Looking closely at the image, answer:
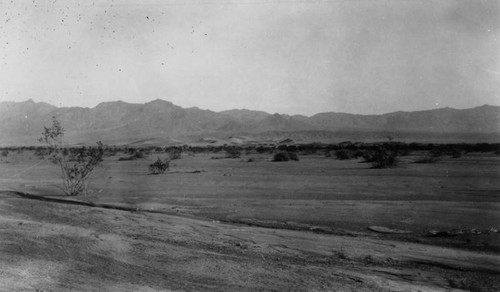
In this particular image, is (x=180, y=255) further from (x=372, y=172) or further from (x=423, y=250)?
(x=372, y=172)

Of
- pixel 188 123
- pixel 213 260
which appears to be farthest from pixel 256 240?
pixel 188 123

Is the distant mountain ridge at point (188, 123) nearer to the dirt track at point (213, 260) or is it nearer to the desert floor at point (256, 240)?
the desert floor at point (256, 240)

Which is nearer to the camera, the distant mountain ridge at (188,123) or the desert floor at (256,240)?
the desert floor at (256,240)

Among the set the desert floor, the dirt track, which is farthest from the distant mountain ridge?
the dirt track

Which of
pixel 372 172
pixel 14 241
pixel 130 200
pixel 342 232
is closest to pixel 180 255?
pixel 14 241

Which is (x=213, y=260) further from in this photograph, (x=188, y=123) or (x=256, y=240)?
(x=188, y=123)

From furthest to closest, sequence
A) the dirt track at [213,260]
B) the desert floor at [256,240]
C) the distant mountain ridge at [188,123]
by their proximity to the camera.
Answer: the distant mountain ridge at [188,123] < the desert floor at [256,240] < the dirt track at [213,260]

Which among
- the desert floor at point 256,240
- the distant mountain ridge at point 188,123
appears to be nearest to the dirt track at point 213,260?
the desert floor at point 256,240
